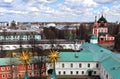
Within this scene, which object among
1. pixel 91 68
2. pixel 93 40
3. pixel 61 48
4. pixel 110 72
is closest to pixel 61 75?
pixel 91 68

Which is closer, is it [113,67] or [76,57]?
[113,67]

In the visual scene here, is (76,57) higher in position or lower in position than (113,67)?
lower

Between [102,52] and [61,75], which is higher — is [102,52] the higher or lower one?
the higher one

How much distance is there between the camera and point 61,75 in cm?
4031

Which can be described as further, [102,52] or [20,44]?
[20,44]

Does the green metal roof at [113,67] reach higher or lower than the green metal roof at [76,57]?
higher

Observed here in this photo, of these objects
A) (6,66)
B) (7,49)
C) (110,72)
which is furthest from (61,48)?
(110,72)

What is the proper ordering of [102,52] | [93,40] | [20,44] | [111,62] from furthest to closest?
1. [20,44]
2. [93,40]
3. [102,52]
4. [111,62]

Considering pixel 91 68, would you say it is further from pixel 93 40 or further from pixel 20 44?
pixel 20 44

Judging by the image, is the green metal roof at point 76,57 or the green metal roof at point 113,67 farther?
the green metal roof at point 76,57

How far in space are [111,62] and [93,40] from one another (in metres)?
27.5

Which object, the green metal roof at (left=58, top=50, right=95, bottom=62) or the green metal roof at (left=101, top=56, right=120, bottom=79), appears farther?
the green metal roof at (left=58, top=50, right=95, bottom=62)

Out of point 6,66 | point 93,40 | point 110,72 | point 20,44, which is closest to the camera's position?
point 110,72

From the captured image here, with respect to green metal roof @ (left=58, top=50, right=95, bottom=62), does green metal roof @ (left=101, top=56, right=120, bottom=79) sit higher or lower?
higher
